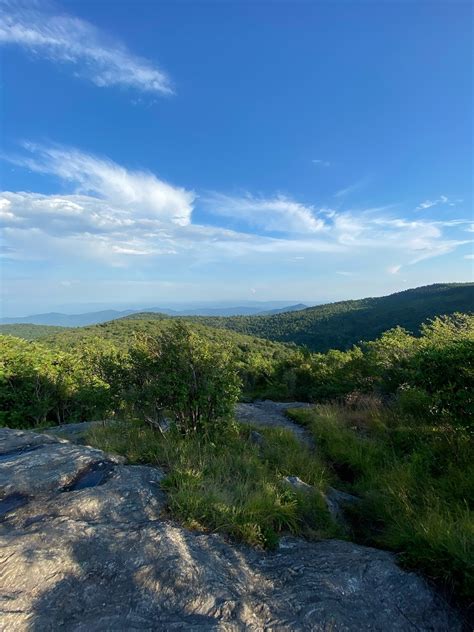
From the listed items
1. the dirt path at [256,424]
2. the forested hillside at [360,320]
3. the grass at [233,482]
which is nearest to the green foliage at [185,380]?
the grass at [233,482]

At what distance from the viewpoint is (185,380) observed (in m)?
5.87

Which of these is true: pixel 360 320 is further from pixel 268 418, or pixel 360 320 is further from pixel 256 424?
pixel 256 424

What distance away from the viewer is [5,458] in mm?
4629

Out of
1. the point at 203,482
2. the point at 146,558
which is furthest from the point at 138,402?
the point at 146,558

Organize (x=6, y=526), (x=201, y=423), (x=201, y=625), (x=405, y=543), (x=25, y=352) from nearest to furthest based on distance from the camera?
(x=201, y=625) → (x=6, y=526) → (x=405, y=543) → (x=201, y=423) → (x=25, y=352)

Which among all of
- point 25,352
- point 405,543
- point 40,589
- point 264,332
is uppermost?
point 25,352

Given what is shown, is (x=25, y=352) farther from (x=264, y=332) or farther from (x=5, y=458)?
(x=264, y=332)

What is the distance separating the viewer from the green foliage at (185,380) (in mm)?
5805

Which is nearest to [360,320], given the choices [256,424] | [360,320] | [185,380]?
[360,320]

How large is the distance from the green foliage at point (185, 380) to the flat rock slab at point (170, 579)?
92.9 inches

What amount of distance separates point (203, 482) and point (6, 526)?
192cm

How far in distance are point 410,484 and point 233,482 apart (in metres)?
2.40

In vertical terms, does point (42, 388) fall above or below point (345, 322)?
above

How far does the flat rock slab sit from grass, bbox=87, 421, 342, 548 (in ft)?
0.64
